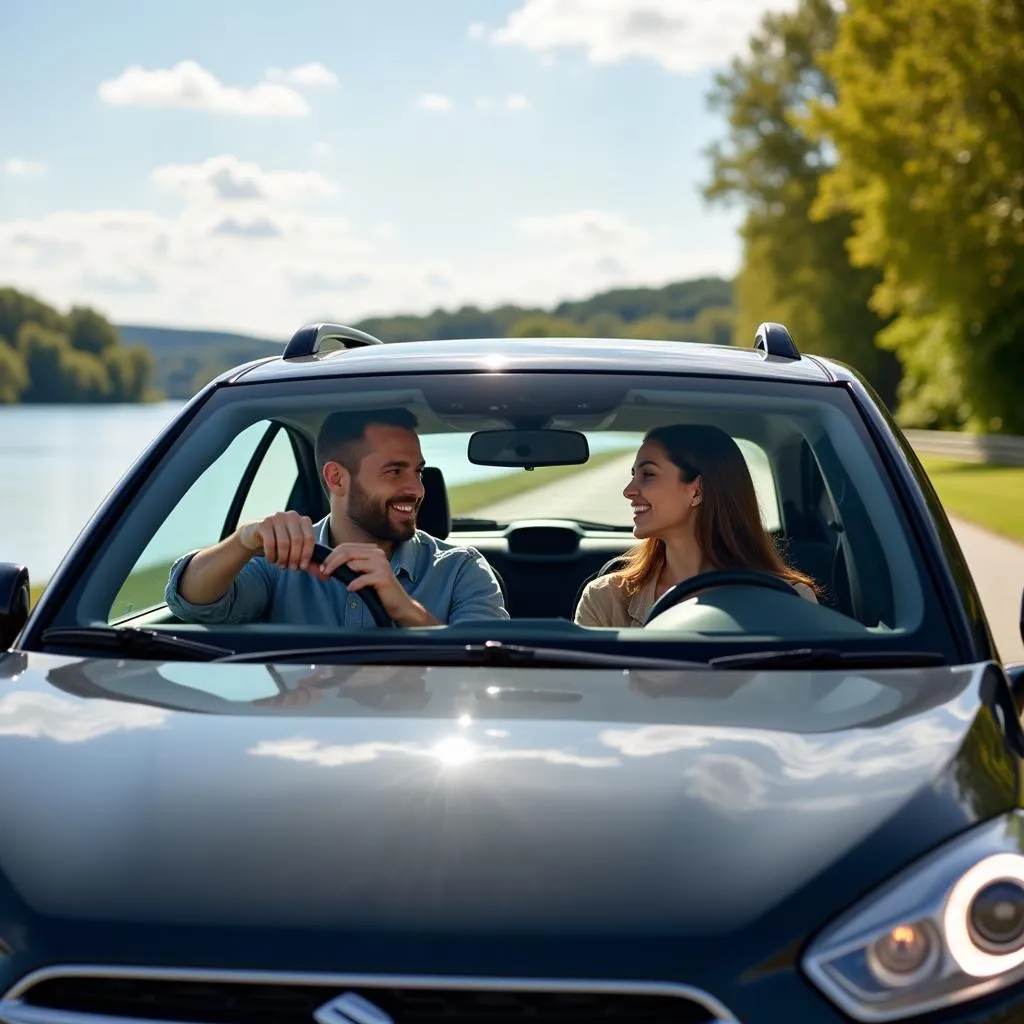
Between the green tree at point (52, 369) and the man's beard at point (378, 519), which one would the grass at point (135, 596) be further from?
the green tree at point (52, 369)

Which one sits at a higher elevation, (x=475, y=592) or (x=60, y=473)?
(x=475, y=592)

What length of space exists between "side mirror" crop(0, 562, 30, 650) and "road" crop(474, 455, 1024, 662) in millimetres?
2521

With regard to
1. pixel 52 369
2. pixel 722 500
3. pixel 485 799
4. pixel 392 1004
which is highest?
pixel 52 369

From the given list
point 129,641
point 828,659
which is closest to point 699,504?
point 828,659

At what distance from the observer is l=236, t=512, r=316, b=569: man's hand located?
11.9 feet

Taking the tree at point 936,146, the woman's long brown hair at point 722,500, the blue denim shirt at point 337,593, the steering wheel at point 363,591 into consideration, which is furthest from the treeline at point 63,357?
the steering wheel at point 363,591

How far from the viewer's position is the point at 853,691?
2908mm

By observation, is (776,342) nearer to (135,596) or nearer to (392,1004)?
(135,596)

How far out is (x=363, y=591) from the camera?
3732 millimetres

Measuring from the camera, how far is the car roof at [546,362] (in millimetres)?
3828

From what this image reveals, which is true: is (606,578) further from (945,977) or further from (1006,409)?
(1006,409)

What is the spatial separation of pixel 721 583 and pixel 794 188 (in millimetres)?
59947

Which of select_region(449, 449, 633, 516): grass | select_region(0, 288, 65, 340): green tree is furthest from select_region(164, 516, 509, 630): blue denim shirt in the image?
select_region(0, 288, 65, 340): green tree

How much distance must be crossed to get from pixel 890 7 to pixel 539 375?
3982 centimetres
